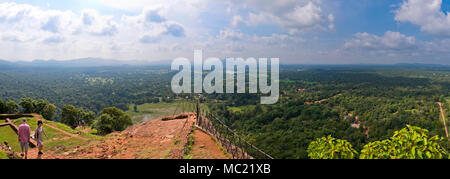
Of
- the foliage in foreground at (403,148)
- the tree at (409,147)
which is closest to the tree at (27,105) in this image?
the foliage in foreground at (403,148)

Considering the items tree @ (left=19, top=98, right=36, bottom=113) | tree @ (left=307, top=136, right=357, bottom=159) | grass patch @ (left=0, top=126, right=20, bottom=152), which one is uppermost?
tree @ (left=307, top=136, right=357, bottom=159)

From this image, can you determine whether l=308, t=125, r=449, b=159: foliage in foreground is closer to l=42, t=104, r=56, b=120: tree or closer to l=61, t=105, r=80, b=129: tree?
l=61, t=105, r=80, b=129: tree

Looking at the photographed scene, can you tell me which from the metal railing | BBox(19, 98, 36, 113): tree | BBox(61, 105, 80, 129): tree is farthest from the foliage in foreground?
BBox(19, 98, 36, 113): tree

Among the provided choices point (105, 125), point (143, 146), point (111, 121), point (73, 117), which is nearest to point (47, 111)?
point (73, 117)

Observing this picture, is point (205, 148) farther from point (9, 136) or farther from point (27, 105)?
point (27, 105)

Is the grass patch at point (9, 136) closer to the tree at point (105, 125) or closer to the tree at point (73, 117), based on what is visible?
the tree at point (105, 125)

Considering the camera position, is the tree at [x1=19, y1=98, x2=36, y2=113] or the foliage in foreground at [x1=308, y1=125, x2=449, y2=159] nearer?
the foliage in foreground at [x1=308, y1=125, x2=449, y2=159]
